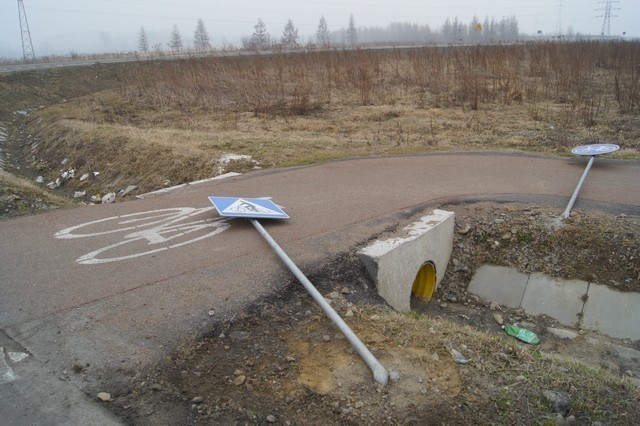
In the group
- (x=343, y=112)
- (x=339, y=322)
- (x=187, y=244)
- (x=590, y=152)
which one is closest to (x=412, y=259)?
(x=339, y=322)

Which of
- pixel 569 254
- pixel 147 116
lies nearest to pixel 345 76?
pixel 147 116

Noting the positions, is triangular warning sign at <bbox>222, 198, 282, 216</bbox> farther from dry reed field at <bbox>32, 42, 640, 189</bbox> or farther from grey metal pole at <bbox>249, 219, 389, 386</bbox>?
dry reed field at <bbox>32, 42, 640, 189</bbox>

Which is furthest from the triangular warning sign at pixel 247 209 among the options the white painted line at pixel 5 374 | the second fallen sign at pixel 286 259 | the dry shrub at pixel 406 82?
the dry shrub at pixel 406 82

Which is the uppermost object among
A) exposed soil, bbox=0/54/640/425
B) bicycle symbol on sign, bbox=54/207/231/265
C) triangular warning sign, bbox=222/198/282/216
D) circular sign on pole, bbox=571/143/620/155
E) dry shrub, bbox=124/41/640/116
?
dry shrub, bbox=124/41/640/116

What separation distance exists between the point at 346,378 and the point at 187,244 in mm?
2964

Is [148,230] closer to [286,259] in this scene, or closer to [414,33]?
[286,259]

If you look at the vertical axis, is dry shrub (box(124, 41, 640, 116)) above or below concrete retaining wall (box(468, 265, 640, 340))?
above

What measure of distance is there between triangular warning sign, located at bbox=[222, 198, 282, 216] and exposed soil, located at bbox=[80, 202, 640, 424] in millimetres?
1573

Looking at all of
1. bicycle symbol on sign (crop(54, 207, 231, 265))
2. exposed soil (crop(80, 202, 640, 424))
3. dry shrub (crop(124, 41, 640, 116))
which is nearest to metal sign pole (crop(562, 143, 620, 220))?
exposed soil (crop(80, 202, 640, 424))

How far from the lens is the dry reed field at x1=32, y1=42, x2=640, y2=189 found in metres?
11.8

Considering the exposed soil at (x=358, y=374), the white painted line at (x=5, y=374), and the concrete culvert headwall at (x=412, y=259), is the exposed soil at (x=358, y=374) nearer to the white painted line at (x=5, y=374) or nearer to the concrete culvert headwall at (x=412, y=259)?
the concrete culvert headwall at (x=412, y=259)

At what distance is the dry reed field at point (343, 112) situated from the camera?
1181cm

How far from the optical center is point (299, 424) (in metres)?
3.41

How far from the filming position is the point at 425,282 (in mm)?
7160
